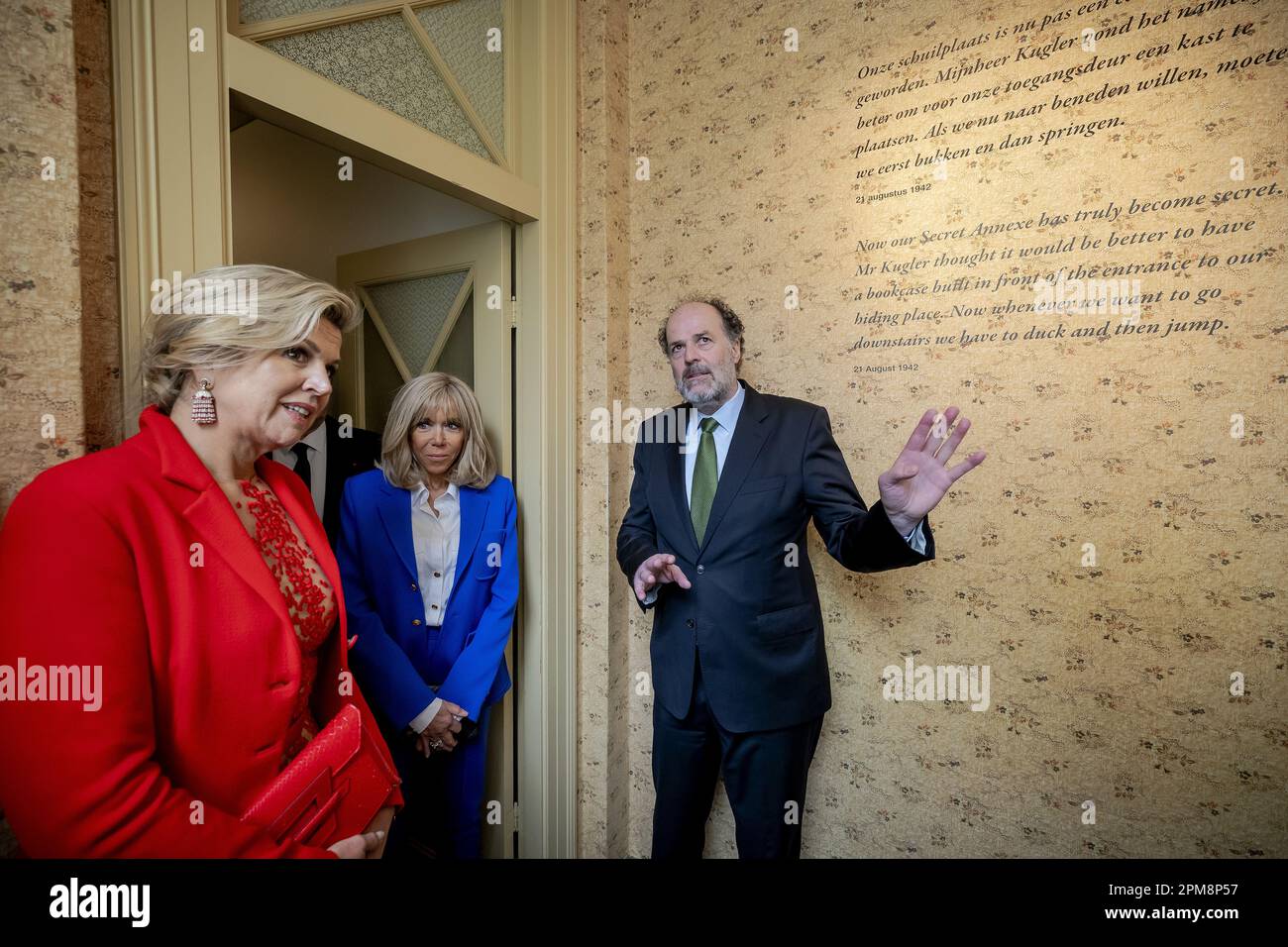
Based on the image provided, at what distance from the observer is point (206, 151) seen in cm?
110

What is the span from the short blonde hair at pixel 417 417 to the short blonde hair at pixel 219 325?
0.72 metres

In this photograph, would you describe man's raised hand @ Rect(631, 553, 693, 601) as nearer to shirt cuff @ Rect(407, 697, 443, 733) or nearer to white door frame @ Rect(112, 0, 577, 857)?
white door frame @ Rect(112, 0, 577, 857)

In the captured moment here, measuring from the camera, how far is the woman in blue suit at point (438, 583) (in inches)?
66.1

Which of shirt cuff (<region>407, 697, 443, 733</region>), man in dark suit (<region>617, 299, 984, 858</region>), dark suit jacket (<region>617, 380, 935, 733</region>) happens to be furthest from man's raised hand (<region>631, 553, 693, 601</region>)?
shirt cuff (<region>407, 697, 443, 733</region>)

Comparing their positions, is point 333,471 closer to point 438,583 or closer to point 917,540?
point 438,583

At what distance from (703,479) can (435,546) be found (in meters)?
0.88

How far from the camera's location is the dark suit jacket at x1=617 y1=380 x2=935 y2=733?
5.19ft

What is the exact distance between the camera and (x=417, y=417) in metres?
1.72

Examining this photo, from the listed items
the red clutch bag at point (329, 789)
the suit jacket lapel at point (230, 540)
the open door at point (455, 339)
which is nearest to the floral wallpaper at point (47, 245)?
the suit jacket lapel at point (230, 540)

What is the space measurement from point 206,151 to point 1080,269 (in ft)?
7.30

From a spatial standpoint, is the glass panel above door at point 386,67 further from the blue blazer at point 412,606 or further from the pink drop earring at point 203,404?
the blue blazer at point 412,606

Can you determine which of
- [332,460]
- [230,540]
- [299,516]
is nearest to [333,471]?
[332,460]

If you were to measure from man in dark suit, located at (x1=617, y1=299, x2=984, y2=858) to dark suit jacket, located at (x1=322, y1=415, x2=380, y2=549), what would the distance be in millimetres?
965
